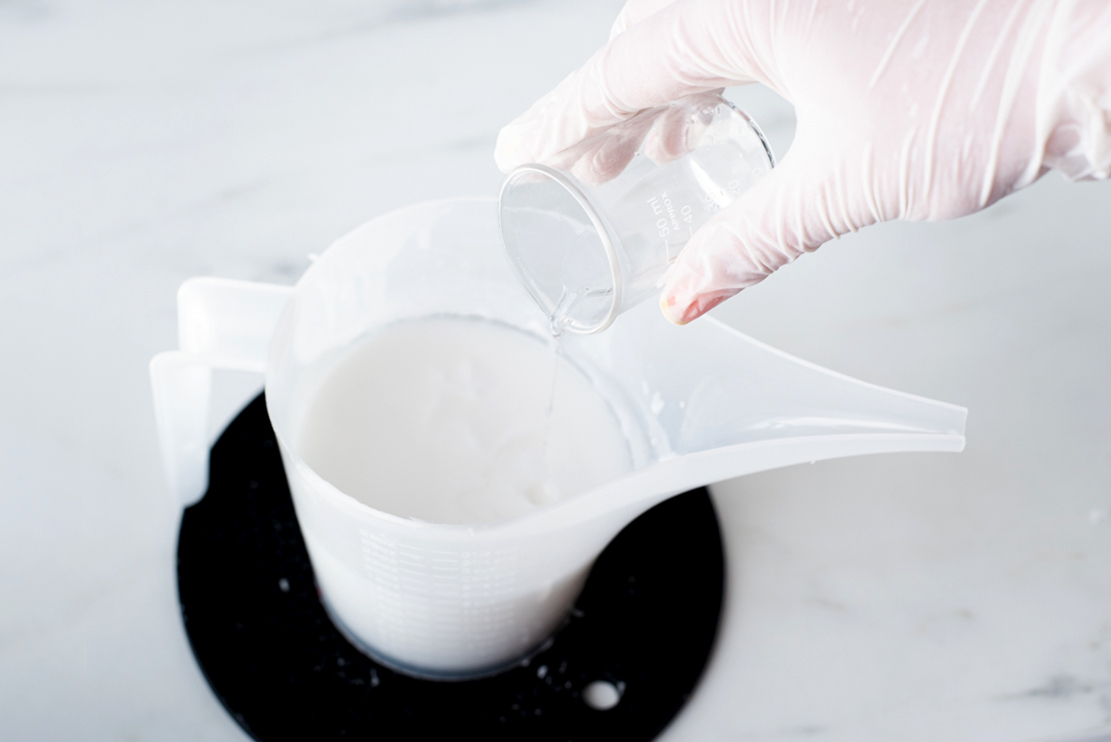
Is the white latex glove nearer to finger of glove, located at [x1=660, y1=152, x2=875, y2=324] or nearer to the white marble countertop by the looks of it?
finger of glove, located at [x1=660, y1=152, x2=875, y2=324]

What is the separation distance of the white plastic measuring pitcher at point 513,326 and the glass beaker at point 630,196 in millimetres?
69

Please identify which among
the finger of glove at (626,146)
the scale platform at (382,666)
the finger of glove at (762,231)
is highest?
the finger of glove at (626,146)

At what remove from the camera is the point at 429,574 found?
623 mm

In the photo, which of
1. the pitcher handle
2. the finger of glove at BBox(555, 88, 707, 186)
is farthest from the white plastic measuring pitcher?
the finger of glove at BBox(555, 88, 707, 186)

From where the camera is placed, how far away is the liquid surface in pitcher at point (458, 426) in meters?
0.72

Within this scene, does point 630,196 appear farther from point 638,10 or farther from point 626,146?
point 638,10

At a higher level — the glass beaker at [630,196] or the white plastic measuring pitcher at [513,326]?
the glass beaker at [630,196]

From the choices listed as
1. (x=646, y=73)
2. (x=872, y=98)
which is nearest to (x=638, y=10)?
(x=646, y=73)

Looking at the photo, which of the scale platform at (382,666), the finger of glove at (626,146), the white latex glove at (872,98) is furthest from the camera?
the scale platform at (382,666)

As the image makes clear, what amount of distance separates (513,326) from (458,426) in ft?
0.41

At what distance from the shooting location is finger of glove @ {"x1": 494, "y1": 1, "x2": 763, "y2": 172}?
614mm

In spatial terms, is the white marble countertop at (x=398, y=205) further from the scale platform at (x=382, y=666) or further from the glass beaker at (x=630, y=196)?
the glass beaker at (x=630, y=196)

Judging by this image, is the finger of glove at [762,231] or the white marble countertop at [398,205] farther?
the white marble countertop at [398,205]

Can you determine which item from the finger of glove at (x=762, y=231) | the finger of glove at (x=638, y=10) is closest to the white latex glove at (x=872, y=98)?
the finger of glove at (x=762, y=231)
